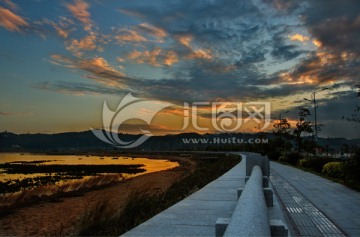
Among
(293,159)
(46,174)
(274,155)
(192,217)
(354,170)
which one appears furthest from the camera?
(274,155)

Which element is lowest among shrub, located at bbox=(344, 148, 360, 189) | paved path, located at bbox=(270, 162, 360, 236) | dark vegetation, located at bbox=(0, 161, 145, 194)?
dark vegetation, located at bbox=(0, 161, 145, 194)

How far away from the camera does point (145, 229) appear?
18.6 ft

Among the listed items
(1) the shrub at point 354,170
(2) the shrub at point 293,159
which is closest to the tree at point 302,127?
(2) the shrub at point 293,159

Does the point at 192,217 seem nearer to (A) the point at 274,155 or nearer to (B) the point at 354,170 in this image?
(B) the point at 354,170

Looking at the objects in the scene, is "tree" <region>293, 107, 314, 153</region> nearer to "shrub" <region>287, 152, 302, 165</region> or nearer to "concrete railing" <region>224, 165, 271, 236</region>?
"shrub" <region>287, 152, 302, 165</region>

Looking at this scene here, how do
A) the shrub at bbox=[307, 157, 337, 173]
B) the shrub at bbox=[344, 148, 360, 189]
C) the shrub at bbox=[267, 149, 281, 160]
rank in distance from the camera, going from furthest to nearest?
the shrub at bbox=[267, 149, 281, 160]
the shrub at bbox=[307, 157, 337, 173]
the shrub at bbox=[344, 148, 360, 189]

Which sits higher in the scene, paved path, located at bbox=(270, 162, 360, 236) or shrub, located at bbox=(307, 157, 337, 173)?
shrub, located at bbox=(307, 157, 337, 173)

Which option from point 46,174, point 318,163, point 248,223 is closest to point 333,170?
point 318,163

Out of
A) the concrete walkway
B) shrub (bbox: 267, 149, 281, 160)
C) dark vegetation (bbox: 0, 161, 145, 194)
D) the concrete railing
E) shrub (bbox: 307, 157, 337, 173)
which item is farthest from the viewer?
shrub (bbox: 267, 149, 281, 160)

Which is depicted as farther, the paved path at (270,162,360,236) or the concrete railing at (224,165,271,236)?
the paved path at (270,162,360,236)

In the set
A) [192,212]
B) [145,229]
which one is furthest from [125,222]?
[145,229]

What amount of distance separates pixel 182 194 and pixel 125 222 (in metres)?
5.06

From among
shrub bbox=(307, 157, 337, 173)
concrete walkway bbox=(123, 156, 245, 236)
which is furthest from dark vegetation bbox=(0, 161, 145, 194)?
shrub bbox=(307, 157, 337, 173)

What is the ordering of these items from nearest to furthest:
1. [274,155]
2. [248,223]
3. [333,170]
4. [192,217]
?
[248,223] → [192,217] → [333,170] → [274,155]
